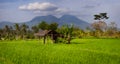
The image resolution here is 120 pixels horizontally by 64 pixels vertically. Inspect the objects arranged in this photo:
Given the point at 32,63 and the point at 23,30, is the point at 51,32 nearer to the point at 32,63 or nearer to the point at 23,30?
the point at 32,63

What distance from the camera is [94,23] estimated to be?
81812 millimetres

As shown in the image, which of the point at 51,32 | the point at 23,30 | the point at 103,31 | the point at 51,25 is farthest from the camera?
the point at 23,30

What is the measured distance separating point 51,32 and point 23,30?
55.3 m

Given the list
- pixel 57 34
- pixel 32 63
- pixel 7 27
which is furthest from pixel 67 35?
pixel 7 27

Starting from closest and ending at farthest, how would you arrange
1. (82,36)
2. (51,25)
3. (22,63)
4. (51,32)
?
(22,63), (51,32), (82,36), (51,25)

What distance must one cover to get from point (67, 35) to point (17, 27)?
53.3 m

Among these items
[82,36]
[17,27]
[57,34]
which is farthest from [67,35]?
[17,27]

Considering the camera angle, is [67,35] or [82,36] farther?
[82,36]

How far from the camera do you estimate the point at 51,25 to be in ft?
308

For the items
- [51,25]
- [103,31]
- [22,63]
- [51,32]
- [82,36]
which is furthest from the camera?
[51,25]

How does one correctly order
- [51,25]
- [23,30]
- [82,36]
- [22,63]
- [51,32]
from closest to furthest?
1. [22,63]
2. [51,32]
3. [82,36]
4. [51,25]
5. [23,30]

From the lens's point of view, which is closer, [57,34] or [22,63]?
[22,63]

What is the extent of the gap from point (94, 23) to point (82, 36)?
42.1 ft

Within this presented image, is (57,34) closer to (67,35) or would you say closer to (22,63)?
(67,35)
